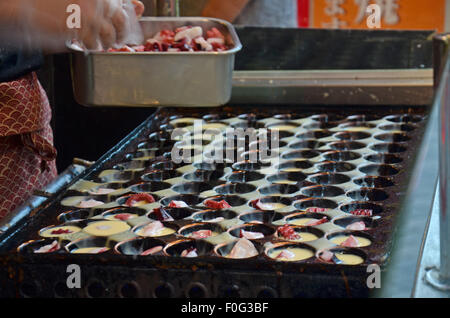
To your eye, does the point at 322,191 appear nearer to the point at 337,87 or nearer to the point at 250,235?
the point at 250,235

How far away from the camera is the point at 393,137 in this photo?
9.34 ft

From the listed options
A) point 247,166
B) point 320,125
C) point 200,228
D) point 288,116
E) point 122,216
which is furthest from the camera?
point 288,116

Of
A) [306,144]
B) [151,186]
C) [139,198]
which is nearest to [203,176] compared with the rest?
[151,186]

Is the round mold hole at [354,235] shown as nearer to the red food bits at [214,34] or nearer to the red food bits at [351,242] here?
the red food bits at [351,242]

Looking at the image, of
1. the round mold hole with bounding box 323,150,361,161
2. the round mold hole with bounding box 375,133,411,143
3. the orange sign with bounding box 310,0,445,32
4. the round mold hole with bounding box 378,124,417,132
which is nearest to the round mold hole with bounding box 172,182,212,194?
the round mold hole with bounding box 323,150,361,161

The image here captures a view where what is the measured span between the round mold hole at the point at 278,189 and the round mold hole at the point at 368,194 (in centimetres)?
19

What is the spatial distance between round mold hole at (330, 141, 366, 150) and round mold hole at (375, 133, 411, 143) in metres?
0.14

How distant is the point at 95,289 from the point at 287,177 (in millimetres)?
1002

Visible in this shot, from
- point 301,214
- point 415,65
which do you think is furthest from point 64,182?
point 415,65

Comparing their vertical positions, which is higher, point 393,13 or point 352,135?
point 393,13

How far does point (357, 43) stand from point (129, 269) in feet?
7.24

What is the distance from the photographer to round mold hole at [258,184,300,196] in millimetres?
2301

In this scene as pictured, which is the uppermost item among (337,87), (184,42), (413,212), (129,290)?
(184,42)

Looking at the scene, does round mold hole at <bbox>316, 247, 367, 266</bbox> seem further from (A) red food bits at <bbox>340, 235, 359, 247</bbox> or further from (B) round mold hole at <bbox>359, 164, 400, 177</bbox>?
(B) round mold hole at <bbox>359, 164, 400, 177</bbox>
